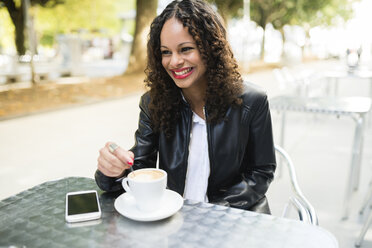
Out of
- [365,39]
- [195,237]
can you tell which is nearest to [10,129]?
[195,237]

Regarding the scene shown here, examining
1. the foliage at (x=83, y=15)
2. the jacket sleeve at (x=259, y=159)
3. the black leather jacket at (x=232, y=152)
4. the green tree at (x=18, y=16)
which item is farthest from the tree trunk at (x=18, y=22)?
the jacket sleeve at (x=259, y=159)

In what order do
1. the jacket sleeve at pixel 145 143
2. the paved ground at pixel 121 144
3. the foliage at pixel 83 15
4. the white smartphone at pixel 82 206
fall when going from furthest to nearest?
the foliage at pixel 83 15 < the paved ground at pixel 121 144 < the jacket sleeve at pixel 145 143 < the white smartphone at pixel 82 206

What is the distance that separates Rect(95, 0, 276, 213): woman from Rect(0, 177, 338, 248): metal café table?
47cm

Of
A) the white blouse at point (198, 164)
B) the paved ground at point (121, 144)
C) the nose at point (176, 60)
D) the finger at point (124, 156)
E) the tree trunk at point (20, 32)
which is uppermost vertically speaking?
the tree trunk at point (20, 32)

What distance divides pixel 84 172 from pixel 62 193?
281 cm

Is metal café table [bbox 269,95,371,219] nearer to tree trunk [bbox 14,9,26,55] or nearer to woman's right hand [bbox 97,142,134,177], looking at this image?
woman's right hand [bbox 97,142,134,177]

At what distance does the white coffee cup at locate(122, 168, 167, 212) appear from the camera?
3.34ft

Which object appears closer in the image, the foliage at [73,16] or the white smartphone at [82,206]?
the white smartphone at [82,206]

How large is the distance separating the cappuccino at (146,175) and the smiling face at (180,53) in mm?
598

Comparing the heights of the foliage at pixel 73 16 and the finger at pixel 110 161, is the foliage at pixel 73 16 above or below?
above

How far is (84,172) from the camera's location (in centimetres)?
400

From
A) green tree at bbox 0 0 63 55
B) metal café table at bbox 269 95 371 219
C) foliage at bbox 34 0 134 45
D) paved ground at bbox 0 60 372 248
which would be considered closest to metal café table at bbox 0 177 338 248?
paved ground at bbox 0 60 372 248

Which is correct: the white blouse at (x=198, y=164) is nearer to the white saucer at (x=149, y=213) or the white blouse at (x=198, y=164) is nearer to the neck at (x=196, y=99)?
the neck at (x=196, y=99)

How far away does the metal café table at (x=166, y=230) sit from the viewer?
940 millimetres
